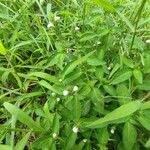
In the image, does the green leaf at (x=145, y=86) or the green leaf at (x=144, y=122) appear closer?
the green leaf at (x=144, y=122)

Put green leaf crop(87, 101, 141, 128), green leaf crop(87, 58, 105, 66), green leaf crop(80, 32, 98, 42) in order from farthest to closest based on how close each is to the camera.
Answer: green leaf crop(80, 32, 98, 42)
green leaf crop(87, 58, 105, 66)
green leaf crop(87, 101, 141, 128)

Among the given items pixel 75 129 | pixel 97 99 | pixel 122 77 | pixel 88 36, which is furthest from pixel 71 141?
pixel 88 36

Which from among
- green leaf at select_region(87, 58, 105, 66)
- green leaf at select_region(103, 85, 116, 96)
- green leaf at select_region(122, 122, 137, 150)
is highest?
green leaf at select_region(87, 58, 105, 66)

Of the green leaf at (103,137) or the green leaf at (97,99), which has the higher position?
the green leaf at (97,99)

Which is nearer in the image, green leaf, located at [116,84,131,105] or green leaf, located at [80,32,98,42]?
green leaf, located at [116,84,131,105]

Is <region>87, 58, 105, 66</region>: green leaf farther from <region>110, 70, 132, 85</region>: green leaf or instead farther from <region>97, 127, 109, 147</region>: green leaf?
<region>97, 127, 109, 147</region>: green leaf

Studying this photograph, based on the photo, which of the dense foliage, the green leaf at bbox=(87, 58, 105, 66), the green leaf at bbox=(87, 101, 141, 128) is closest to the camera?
the green leaf at bbox=(87, 101, 141, 128)

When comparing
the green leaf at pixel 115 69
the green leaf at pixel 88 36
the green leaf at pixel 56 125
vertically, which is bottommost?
the green leaf at pixel 56 125

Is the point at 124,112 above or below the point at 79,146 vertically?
above

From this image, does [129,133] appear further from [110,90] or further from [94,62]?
[94,62]

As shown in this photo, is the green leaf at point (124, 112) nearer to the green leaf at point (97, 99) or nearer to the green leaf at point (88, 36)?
the green leaf at point (97, 99)

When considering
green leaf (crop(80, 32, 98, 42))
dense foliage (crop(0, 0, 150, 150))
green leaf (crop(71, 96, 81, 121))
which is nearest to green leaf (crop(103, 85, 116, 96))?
dense foliage (crop(0, 0, 150, 150))

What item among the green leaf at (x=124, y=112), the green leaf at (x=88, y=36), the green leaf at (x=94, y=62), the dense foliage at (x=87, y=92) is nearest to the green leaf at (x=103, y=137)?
the dense foliage at (x=87, y=92)
